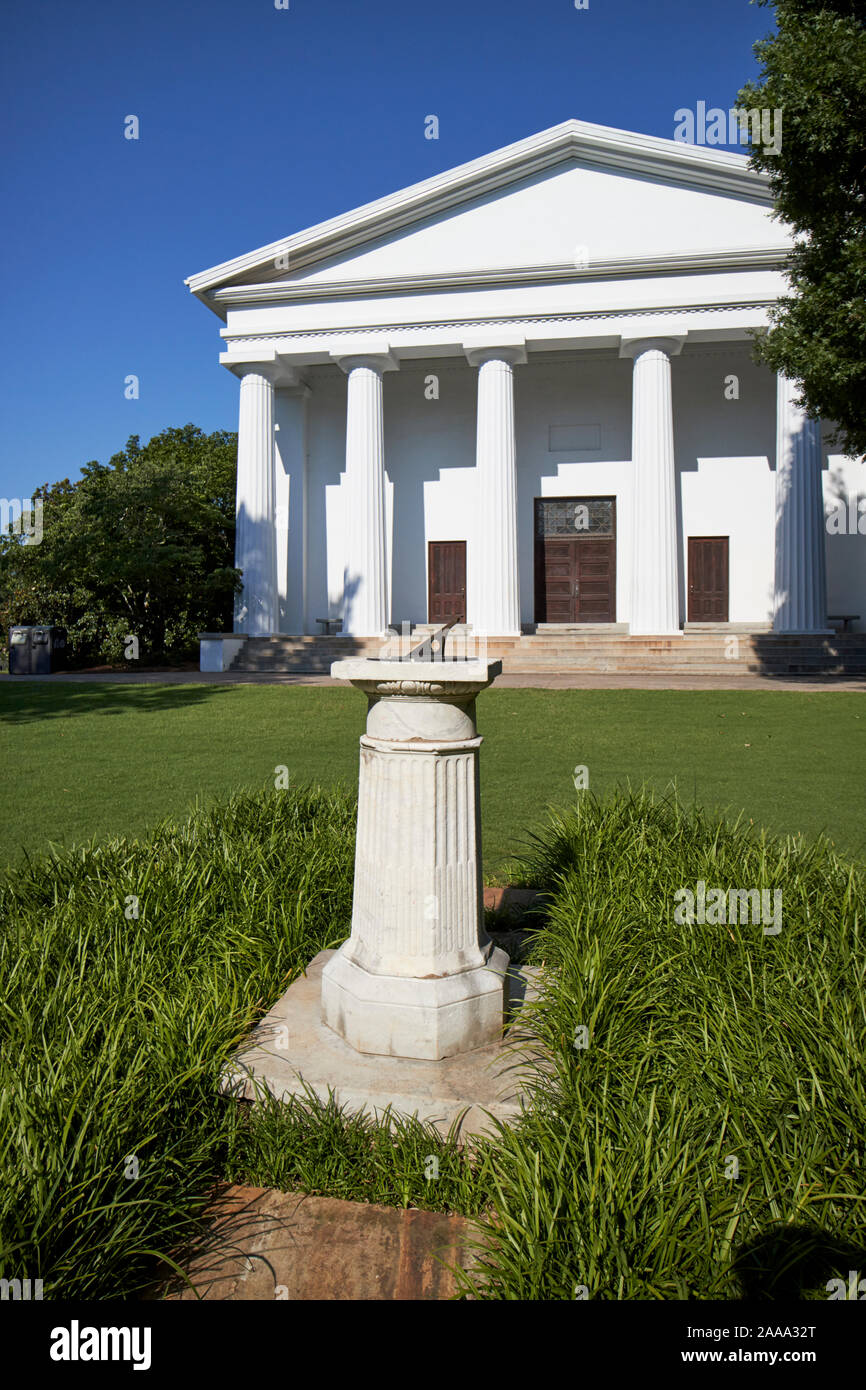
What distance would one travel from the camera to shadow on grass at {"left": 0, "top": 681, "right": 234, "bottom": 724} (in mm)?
13289

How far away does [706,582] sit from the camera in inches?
987

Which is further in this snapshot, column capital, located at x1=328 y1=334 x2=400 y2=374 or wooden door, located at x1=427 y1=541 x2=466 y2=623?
wooden door, located at x1=427 y1=541 x2=466 y2=623

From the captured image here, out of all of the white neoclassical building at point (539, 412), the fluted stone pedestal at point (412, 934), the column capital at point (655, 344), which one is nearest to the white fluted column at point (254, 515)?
the white neoclassical building at point (539, 412)

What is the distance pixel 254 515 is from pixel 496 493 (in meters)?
6.76

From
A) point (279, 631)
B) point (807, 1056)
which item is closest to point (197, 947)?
point (807, 1056)

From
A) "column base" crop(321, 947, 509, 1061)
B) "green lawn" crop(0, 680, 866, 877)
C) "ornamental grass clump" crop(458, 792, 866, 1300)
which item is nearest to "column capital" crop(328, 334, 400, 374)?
"green lawn" crop(0, 680, 866, 877)

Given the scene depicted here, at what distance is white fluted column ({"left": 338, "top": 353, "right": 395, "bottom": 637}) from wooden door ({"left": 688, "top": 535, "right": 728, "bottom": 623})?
9408 mm

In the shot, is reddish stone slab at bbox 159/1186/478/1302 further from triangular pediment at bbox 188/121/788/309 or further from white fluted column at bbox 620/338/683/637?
triangular pediment at bbox 188/121/788/309

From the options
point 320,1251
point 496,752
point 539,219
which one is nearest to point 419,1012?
point 320,1251

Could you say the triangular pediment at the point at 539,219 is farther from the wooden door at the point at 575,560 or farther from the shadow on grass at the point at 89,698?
the shadow on grass at the point at 89,698

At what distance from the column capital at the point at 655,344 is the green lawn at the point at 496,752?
1149cm

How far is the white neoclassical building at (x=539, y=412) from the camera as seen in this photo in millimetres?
21344

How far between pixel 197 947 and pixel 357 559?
1958 centimetres
